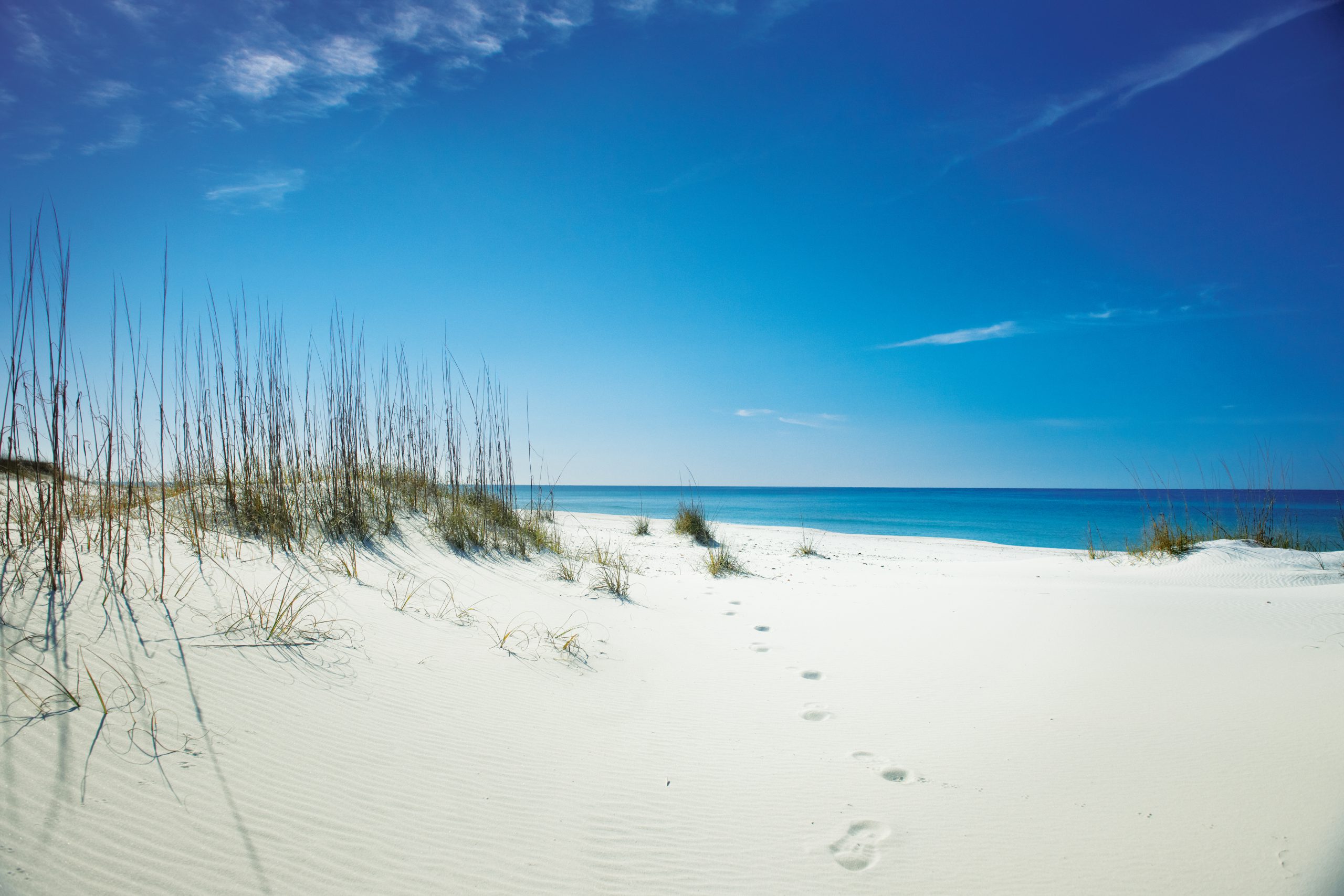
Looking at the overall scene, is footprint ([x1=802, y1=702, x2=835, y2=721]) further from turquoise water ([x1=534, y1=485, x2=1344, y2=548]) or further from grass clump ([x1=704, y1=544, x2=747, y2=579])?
turquoise water ([x1=534, y1=485, x2=1344, y2=548])

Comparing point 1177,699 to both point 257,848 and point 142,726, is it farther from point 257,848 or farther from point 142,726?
point 142,726

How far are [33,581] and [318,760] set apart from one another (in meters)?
1.37

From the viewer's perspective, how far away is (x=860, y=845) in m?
1.41

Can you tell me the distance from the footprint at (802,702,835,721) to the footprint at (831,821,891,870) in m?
0.67

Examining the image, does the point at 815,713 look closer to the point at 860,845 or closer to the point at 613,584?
the point at 860,845

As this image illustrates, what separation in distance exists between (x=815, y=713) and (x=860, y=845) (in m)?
0.81

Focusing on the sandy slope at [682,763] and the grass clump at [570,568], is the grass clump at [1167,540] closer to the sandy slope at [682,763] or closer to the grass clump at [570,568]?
the sandy slope at [682,763]

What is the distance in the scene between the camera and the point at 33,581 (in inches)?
74.6

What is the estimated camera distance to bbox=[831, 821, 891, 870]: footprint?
135 cm

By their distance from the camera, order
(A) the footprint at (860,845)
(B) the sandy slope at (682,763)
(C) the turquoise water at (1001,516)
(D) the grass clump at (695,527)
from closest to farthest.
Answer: (B) the sandy slope at (682,763), (A) the footprint at (860,845), (D) the grass clump at (695,527), (C) the turquoise water at (1001,516)

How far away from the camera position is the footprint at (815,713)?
216cm

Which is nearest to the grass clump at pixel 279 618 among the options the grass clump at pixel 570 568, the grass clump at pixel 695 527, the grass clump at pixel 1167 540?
the grass clump at pixel 570 568

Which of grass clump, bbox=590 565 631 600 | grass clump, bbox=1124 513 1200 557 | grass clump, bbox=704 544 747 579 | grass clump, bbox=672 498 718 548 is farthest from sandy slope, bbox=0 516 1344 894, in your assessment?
grass clump, bbox=672 498 718 548

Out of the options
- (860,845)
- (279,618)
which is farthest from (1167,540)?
(279,618)
